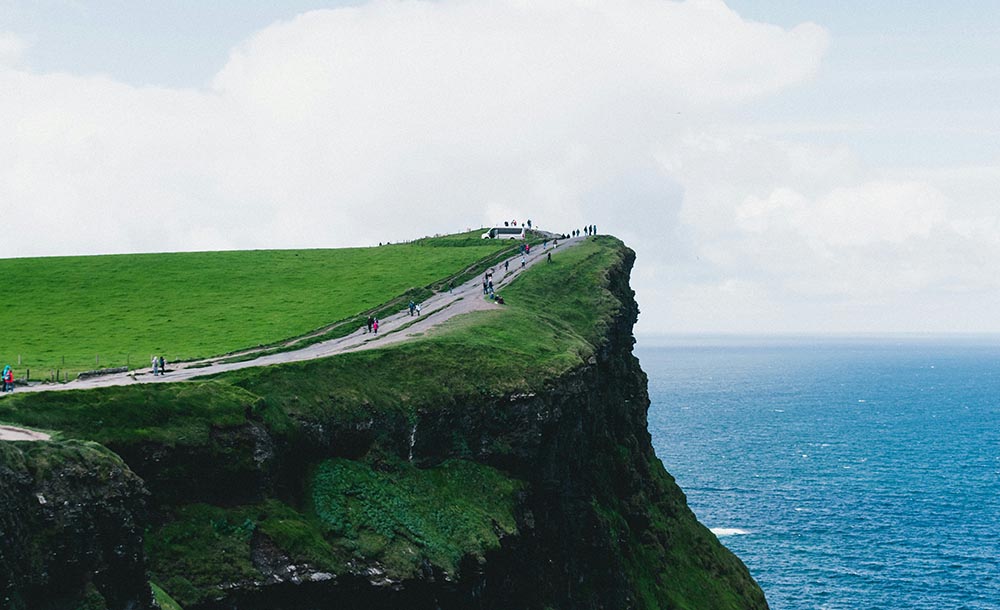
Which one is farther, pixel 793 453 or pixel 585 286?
pixel 793 453

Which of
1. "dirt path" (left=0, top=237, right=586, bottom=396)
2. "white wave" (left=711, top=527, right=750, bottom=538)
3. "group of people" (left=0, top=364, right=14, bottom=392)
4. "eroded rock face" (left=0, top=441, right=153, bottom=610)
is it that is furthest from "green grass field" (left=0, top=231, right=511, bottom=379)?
"white wave" (left=711, top=527, right=750, bottom=538)

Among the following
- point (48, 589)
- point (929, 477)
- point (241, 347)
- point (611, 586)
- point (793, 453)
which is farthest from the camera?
point (793, 453)

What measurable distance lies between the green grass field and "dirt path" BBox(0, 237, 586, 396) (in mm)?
4981

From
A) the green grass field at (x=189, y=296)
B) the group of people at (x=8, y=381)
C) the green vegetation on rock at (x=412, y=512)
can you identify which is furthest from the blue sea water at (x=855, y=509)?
the group of people at (x=8, y=381)

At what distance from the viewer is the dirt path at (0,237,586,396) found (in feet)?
166

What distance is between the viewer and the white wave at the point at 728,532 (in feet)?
343

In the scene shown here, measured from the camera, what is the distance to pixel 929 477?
135625 mm

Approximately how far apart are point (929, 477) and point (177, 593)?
131 meters

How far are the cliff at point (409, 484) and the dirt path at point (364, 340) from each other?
4.23 meters

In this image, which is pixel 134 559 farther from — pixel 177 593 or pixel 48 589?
pixel 177 593

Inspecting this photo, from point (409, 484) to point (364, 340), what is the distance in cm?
2318

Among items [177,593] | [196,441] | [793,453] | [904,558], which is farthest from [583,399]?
Result: [793,453]

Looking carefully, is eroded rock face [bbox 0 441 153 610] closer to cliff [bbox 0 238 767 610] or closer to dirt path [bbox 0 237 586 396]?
cliff [bbox 0 238 767 610]

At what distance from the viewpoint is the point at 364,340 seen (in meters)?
66.6
